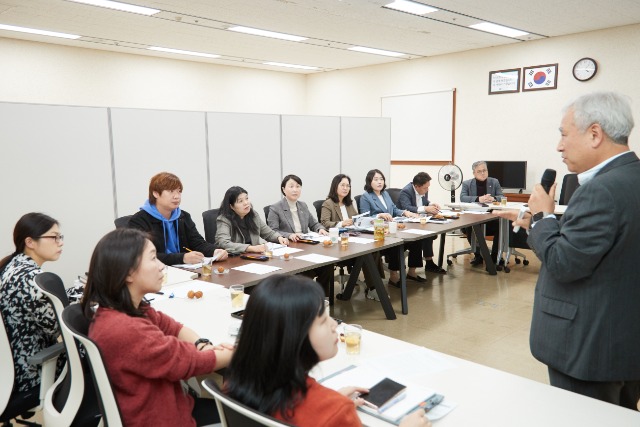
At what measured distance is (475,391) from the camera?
1579 mm

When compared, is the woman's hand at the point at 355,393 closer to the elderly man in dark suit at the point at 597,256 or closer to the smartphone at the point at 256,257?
the elderly man in dark suit at the point at 597,256

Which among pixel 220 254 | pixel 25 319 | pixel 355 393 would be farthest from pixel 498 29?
pixel 25 319

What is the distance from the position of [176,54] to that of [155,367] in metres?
7.88

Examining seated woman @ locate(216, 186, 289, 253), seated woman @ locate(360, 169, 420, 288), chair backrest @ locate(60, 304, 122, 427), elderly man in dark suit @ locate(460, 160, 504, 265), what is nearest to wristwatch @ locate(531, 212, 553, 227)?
chair backrest @ locate(60, 304, 122, 427)

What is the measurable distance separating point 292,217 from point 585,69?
5.05 m

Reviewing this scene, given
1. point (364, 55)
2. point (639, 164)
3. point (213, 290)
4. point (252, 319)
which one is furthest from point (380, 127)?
point (252, 319)

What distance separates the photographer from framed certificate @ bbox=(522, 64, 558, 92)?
287 inches

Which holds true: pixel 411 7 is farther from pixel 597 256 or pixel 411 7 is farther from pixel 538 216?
pixel 597 256

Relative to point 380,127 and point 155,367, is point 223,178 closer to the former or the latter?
point 380,127

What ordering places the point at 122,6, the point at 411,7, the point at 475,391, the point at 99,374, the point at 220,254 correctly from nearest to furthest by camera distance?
the point at 99,374, the point at 475,391, the point at 220,254, the point at 122,6, the point at 411,7

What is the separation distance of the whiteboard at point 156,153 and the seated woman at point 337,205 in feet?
4.35

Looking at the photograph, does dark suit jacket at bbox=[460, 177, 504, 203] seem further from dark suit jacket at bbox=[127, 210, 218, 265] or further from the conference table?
the conference table

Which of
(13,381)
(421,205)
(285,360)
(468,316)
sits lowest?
(468,316)

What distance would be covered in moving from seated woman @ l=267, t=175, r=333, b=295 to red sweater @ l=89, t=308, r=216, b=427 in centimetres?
295
